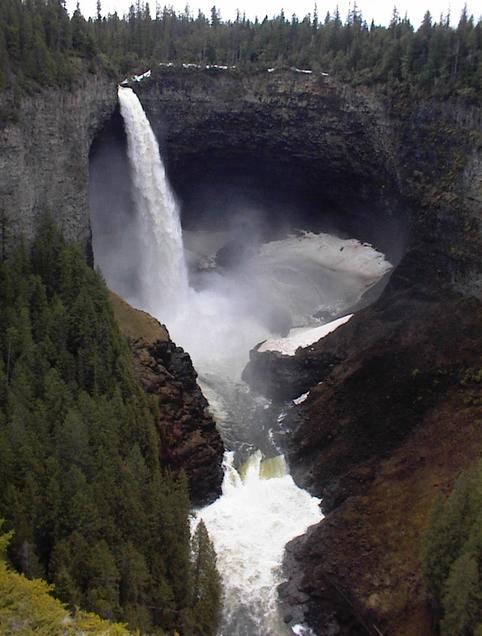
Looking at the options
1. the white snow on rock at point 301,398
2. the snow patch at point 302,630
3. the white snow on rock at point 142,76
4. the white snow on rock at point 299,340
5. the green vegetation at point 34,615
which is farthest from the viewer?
the white snow on rock at point 142,76

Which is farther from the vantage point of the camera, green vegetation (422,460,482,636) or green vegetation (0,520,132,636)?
green vegetation (422,460,482,636)

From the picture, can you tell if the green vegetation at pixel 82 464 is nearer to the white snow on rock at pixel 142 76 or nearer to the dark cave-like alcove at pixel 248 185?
the dark cave-like alcove at pixel 248 185

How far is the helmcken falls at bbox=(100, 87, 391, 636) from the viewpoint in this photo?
4234cm

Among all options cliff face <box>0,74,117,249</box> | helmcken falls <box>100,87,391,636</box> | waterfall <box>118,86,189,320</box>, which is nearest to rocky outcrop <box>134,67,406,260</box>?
helmcken falls <box>100,87,391,636</box>

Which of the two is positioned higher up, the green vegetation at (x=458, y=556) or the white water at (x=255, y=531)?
the green vegetation at (x=458, y=556)

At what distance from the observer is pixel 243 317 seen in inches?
2881

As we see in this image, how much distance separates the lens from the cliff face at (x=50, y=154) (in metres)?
46.1

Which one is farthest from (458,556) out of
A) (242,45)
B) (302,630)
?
(242,45)

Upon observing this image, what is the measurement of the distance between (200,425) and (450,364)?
18.8m

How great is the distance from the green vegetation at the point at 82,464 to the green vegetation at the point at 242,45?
15188mm

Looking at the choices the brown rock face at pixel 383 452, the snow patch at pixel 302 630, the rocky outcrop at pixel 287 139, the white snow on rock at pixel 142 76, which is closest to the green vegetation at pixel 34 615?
the snow patch at pixel 302 630

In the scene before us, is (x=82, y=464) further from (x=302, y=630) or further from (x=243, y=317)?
(x=243, y=317)

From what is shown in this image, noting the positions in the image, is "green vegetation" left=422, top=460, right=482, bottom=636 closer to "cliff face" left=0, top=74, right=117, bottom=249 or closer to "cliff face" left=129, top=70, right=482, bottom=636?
"cliff face" left=129, top=70, right=482, bottom=636

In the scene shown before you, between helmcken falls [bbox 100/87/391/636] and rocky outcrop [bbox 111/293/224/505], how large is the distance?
78.1 inches
